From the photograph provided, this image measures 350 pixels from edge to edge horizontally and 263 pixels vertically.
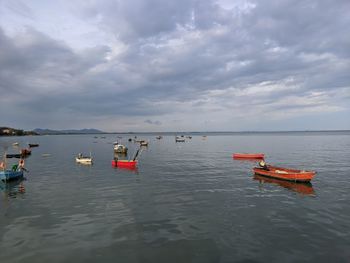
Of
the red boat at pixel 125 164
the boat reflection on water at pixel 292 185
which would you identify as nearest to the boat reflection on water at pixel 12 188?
the red boat at pixel 125 164

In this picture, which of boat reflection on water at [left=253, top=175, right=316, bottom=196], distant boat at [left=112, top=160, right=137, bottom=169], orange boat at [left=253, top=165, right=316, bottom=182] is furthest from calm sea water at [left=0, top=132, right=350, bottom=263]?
distant boat at [left=112, top=160, right=137, bottom=169]

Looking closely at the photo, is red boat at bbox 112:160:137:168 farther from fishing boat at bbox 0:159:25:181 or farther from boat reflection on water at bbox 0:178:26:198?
boat reflection on water at bbox 0:178:26:198

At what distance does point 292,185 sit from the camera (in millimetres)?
37844

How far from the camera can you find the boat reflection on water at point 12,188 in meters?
33.6

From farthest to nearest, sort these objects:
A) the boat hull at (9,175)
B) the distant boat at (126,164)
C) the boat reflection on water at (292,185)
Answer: the distant boat at (126,164), the boat hull at (9,175), the boat reflection on water at (292,185)

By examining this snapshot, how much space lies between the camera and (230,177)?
146ft

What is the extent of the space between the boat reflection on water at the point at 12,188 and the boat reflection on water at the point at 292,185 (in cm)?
3213

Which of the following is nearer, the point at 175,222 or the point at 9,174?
the point at 175,222

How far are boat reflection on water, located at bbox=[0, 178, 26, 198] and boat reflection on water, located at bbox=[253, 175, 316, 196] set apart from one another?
1265 inches

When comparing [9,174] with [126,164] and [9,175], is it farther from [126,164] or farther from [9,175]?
[126,164]

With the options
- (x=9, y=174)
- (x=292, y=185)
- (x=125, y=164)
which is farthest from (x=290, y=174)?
(x=9, y=174)

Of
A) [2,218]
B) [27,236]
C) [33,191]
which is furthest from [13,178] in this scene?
[27,236]

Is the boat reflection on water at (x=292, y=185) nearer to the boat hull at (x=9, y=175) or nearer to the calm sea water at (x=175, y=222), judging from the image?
the calm sea water at (x=175, y=222)

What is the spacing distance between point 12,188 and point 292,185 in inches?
1471
